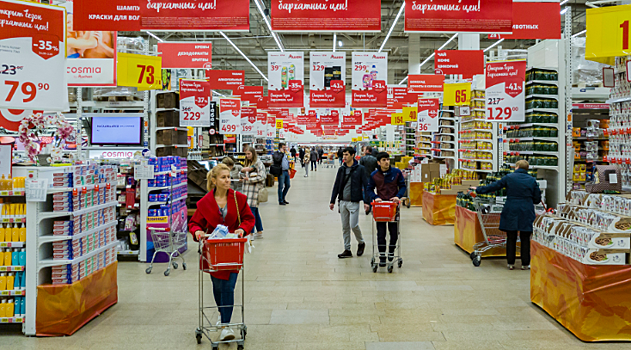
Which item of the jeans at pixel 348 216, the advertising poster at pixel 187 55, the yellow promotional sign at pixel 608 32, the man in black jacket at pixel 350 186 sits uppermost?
the advertising poster at pixel 187 55

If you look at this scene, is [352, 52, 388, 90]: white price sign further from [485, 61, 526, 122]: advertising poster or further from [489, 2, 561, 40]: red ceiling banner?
[489, 2, 561, 40]: red ceiling banner

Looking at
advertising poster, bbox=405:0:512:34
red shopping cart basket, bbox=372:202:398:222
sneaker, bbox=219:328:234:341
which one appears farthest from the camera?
red shopping cart basket, bbox=372:202:398:222

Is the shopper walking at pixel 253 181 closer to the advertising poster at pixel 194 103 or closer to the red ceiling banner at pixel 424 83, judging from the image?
the advertising poster at pixel 194 103

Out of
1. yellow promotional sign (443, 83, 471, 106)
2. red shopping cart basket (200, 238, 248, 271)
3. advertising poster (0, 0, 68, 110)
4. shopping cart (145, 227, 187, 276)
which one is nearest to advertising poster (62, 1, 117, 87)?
advertising poster (0, 0, 68, 110)

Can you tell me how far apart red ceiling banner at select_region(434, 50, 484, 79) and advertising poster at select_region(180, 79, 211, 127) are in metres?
5.10

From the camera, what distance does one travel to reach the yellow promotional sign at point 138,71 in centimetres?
804

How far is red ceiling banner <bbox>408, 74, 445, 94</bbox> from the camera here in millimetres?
14078

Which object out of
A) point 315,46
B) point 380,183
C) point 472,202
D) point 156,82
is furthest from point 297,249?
point 315,46

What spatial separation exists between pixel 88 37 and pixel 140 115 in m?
2.44

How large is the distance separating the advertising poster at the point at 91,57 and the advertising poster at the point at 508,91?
6.15 meters

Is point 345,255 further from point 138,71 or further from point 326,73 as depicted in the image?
point 326,73

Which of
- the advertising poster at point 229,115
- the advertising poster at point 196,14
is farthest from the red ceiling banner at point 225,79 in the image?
the advertising poster at point 196,14

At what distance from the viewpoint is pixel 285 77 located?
41.9ft

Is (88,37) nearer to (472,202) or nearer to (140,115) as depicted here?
(140,115)
